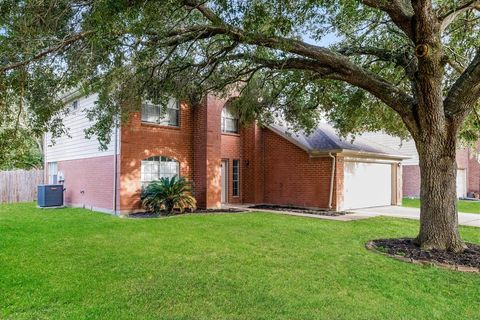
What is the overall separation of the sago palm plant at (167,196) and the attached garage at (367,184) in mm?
6710

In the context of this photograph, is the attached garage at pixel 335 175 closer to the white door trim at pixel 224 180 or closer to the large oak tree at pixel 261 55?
A: the white door trim at pixel 224 180

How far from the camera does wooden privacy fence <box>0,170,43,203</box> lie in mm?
18062

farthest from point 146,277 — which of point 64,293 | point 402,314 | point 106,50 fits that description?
point 106,50

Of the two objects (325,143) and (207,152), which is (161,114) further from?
(325,143)

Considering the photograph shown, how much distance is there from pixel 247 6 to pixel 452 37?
7239 mm

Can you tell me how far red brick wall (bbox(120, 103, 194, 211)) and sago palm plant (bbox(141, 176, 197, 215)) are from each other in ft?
1.66

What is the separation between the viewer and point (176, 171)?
48.1ft

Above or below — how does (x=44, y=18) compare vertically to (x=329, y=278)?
above

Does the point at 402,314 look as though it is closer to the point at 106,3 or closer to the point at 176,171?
the point at 106,3

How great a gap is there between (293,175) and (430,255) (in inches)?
372

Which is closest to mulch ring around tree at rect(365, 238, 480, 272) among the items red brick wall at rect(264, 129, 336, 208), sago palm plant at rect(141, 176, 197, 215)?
red brick wall at rect(264, 129, 336, 208)

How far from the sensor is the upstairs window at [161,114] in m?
13.6

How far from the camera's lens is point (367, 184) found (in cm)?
1642

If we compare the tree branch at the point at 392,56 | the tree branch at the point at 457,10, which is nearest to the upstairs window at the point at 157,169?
the tree branch at the point at 392,56
